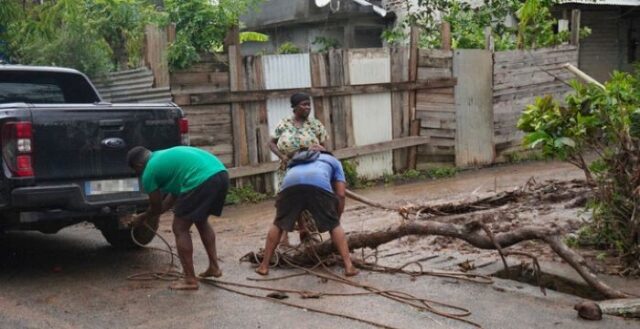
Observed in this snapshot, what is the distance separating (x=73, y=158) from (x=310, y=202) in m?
2.05

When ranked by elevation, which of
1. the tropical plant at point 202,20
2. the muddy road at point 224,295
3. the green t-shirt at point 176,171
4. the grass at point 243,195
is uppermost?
the tropical plant at point 202,20

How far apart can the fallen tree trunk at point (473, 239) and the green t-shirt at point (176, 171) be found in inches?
50.0

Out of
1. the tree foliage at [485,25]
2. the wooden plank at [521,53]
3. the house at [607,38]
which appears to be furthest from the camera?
the house at [607,38]

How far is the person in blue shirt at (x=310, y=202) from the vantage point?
6230 mm

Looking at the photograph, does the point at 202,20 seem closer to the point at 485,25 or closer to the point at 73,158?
the point at 73,158

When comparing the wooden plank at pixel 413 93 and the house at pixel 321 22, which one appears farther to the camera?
the house at pixel 321 22

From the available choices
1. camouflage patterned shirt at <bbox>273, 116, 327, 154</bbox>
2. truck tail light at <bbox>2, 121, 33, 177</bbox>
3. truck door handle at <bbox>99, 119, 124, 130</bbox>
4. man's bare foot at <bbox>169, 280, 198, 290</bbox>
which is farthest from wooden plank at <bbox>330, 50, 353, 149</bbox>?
truck tail light at <bbox>2, 121, 33, 177</bbox>

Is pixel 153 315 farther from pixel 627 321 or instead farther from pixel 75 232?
pixel 75 232

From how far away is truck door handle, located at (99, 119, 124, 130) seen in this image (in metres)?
6.33

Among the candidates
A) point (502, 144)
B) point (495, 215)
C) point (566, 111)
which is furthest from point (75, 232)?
point (502, 144)

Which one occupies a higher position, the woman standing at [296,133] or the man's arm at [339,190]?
the woman standing at [296,133]

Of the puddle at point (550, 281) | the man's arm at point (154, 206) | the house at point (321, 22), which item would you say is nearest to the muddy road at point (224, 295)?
the puddle at point (550, 281)

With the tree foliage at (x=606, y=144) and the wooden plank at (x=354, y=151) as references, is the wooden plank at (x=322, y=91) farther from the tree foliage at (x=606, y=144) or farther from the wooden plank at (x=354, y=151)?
the tree foliage at (x=606, y=144)

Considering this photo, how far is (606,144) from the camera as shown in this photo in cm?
640
